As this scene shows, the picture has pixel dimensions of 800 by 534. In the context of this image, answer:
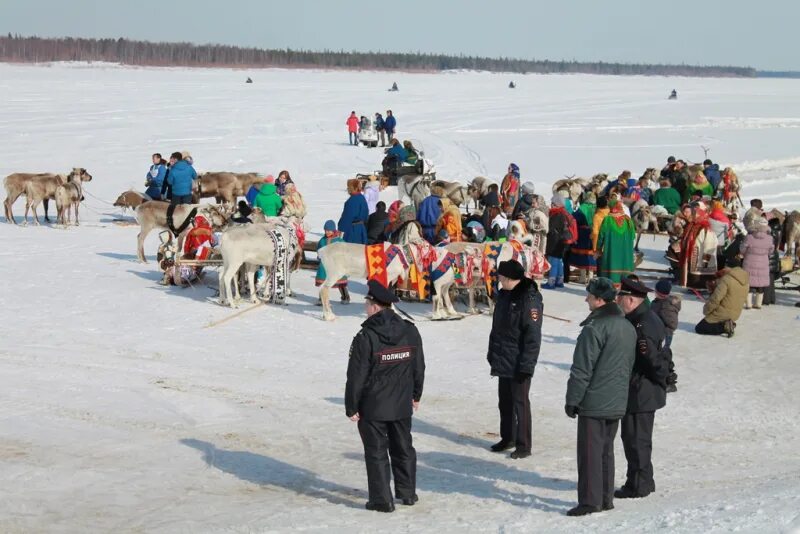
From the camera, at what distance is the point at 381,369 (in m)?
6.60

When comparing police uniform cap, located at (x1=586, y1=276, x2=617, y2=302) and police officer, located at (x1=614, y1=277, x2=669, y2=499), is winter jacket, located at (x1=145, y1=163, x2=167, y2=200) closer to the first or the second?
police officer, located at (x1=614, y1=277, x2=669, y2=499)

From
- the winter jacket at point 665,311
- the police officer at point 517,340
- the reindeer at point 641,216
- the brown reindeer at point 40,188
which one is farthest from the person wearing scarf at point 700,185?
the police officer at point 517,340

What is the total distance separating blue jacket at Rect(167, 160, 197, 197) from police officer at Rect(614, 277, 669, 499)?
12352 mm

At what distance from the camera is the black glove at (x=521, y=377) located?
788 cm

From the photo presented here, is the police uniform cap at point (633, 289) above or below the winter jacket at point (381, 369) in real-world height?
above

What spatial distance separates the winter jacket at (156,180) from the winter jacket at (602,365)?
572 inches

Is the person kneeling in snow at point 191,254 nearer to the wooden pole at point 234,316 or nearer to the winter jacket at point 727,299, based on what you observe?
the wooden pole at point 234,316

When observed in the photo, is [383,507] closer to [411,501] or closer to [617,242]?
[411,501]

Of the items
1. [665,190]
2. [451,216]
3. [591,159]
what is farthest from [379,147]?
[451,216]

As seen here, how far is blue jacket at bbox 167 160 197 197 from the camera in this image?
18297 mm

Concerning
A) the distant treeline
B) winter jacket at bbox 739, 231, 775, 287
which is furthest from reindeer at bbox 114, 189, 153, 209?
the distant treeline

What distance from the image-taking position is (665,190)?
65.1ft

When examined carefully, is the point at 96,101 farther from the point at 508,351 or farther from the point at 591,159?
the point at 508,351

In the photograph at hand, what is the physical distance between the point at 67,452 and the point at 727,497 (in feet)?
14.7
